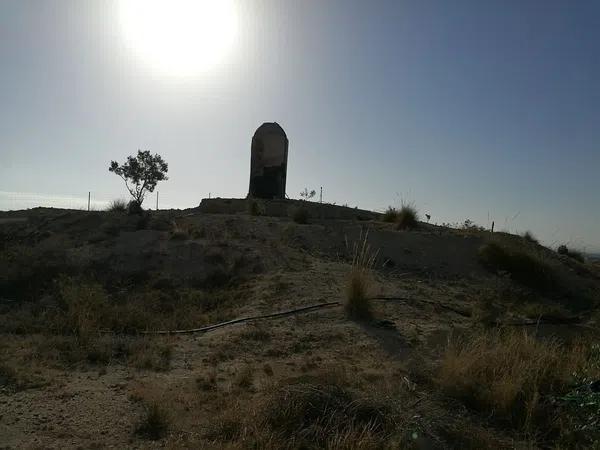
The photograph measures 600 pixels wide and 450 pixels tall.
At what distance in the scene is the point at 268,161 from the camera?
20.4m

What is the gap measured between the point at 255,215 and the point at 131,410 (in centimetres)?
1190

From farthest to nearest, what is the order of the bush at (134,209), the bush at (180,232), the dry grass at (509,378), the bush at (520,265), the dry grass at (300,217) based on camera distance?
the bush at (134,209) → the dry grass at (300,217) → the bush at (180,232) → the bush at (520,265) → the dry grass at (509,378)

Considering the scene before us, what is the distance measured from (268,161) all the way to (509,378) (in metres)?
17.0

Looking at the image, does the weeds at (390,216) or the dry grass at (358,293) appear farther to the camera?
the weeds at (390,216)

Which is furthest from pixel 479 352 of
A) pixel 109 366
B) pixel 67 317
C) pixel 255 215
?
pixel 255 215

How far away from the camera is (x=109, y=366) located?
214 inches

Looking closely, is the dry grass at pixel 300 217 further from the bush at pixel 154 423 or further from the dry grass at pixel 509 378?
the bush at pixel 154 423

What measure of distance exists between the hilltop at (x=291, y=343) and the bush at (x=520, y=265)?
0.11 feet

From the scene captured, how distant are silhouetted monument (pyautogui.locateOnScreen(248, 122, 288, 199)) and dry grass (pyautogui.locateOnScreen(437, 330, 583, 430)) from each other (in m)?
16.0

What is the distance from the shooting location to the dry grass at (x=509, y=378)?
13.2ft

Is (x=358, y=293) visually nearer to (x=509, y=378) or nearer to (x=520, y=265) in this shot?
(x=509, y=378)

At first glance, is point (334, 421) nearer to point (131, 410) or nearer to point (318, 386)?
point (318, 386)

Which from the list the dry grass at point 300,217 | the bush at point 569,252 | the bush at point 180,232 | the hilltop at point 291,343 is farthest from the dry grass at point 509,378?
the bush at point 569,252

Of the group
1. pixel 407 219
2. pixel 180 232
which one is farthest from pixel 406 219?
pixel 180 232
